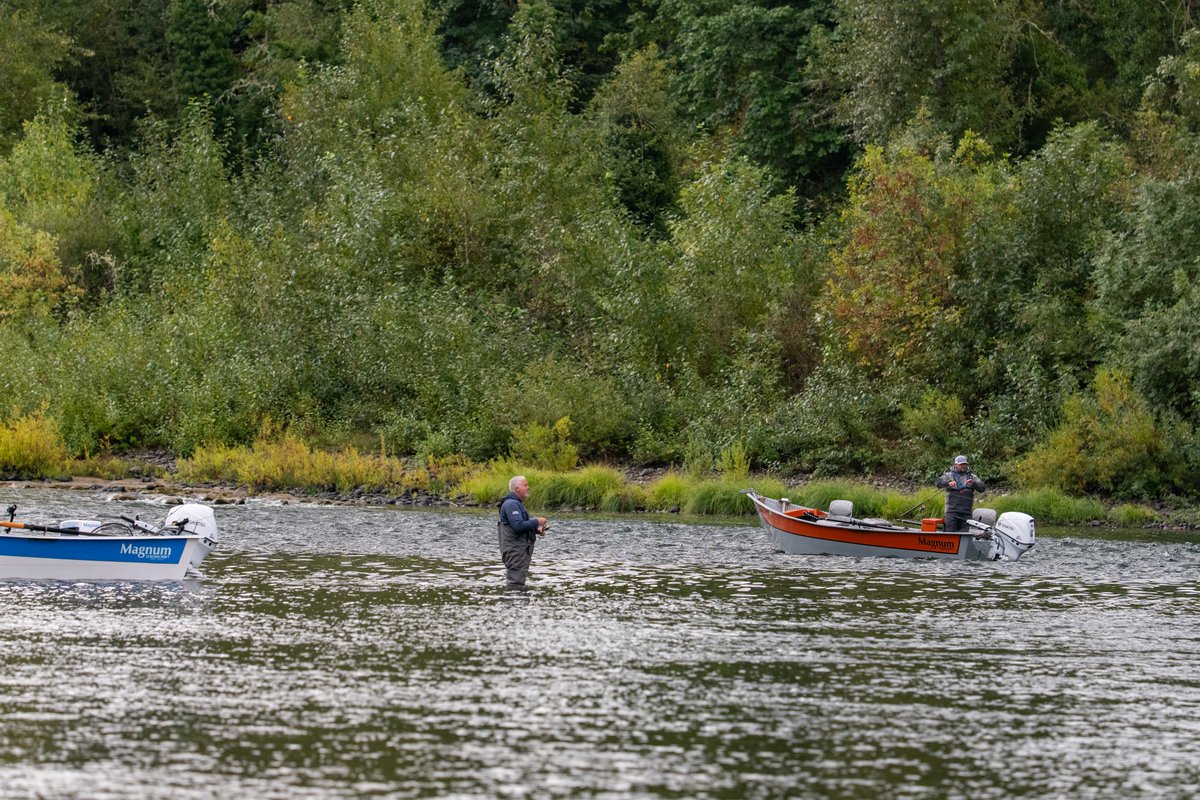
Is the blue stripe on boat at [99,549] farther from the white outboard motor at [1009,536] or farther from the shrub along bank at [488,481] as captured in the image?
the shrub along bank at [488,481]

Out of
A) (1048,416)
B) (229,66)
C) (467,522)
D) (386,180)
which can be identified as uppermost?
(229,66)

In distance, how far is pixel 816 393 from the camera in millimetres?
44688

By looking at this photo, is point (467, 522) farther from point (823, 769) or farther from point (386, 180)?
point (386, 180)

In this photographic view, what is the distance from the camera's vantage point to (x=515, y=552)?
24609 millimetres

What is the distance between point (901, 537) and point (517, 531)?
9289 millimetres

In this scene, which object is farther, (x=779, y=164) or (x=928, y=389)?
(x=779, y=164)

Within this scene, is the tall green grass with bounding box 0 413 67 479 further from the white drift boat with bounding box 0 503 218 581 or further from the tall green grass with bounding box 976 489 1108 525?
the tall green grass with bounding box 976 489 1108 525

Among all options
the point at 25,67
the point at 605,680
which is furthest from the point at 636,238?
the point at 605,680

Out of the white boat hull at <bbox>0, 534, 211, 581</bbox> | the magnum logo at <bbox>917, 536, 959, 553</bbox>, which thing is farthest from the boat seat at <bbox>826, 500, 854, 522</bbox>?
the white boat hull at <bbox>0, 534, 211, 581</bbox>

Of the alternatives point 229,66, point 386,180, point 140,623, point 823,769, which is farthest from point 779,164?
point 823,769

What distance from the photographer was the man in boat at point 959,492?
99.7ft

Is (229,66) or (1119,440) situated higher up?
(229,66)

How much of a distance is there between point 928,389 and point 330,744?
31.9 meters

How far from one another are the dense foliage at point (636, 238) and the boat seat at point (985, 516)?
910cm
